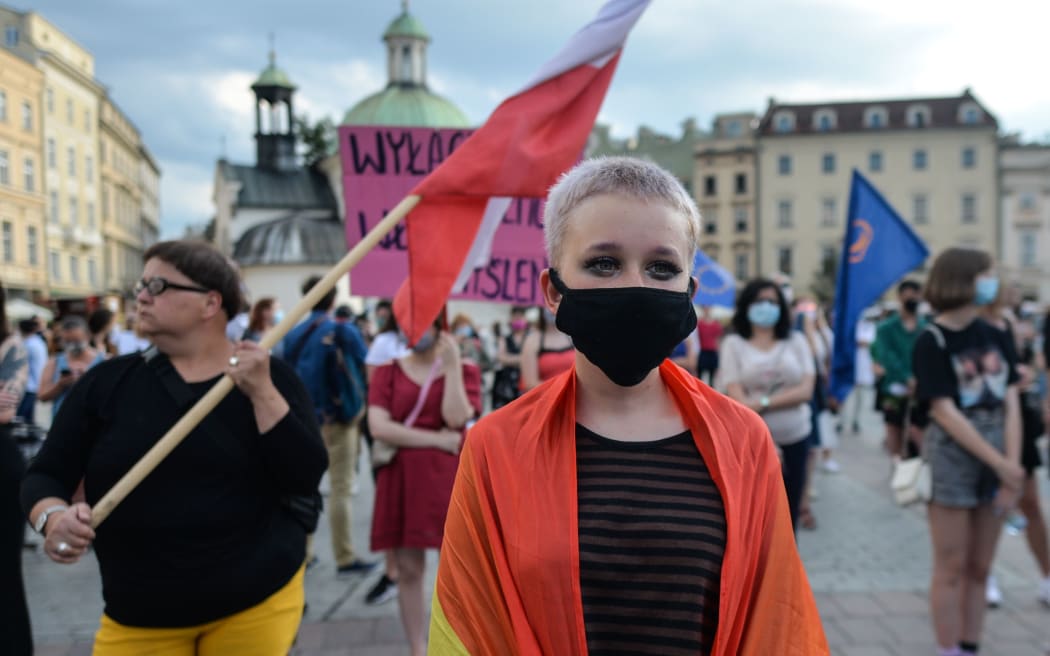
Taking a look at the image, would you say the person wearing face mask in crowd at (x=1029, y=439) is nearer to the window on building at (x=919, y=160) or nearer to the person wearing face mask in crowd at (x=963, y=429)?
the person wearing face mask in crowd at (x=963, y=429)

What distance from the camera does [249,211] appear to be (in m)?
47.8

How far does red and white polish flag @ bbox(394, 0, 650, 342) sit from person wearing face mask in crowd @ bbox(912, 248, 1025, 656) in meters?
2.13

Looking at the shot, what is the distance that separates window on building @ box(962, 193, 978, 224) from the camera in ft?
179

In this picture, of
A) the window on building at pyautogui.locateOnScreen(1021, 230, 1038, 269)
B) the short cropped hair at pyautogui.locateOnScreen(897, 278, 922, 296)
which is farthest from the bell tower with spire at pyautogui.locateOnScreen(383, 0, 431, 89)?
the short cropped hair at pyautogui.locateOnScreen(897, 278, 922, 296)

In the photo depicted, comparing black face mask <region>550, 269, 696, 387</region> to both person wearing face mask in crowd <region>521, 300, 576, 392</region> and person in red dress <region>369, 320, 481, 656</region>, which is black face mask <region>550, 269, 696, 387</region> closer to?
person in red dress <region>369, 320, 481, 656</region>

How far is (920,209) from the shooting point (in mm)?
55812

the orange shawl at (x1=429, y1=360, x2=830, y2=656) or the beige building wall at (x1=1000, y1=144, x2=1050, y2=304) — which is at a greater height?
the beige building wall at (x1=1000, y1=144, x2=1050, y2=304)

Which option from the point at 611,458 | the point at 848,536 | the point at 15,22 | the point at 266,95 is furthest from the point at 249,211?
the point at 611,458

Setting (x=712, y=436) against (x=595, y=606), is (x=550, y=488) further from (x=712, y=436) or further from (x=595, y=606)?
(x=712, y=436)

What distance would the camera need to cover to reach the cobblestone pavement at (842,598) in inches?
178

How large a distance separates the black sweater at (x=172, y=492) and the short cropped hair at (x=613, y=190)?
1.40m

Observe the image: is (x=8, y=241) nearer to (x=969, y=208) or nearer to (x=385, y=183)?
(x=385, y=183)

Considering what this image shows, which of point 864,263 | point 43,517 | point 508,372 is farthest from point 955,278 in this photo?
point 508,372

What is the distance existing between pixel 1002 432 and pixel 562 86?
2869mm
